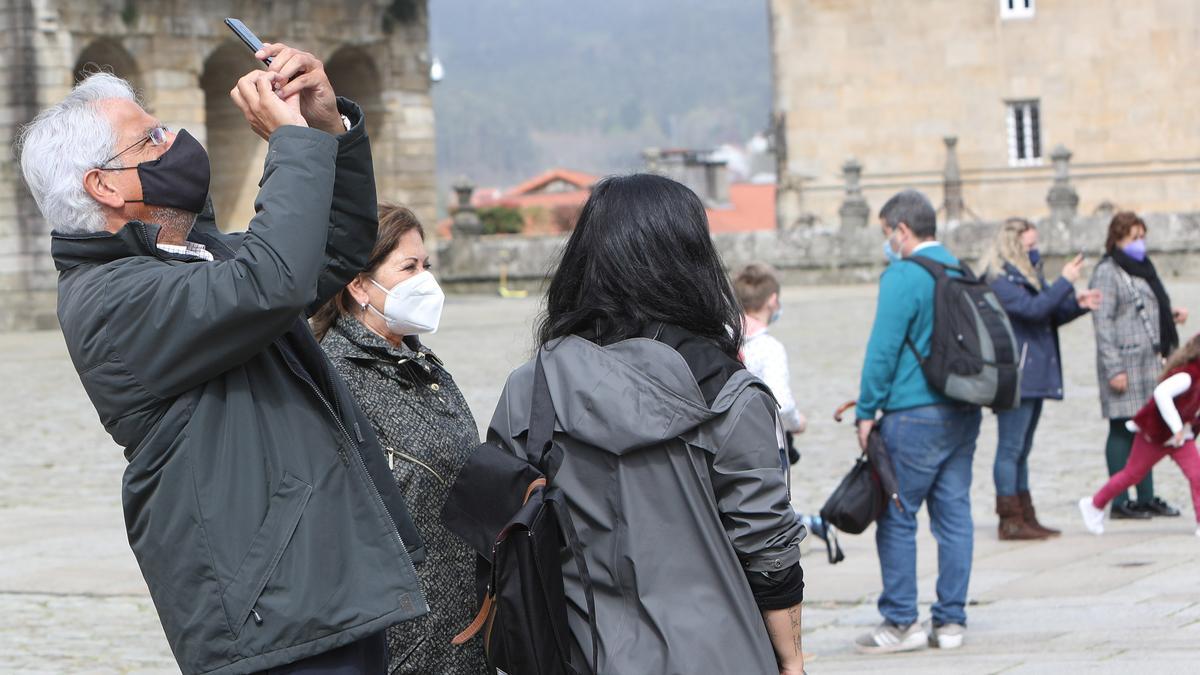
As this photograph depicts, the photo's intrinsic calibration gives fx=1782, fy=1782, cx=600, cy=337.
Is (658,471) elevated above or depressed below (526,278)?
above

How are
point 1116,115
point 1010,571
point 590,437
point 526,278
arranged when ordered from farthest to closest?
point 1116,115
point 526,278
point 1010,571
point 590,437

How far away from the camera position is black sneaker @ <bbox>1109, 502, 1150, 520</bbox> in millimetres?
10625

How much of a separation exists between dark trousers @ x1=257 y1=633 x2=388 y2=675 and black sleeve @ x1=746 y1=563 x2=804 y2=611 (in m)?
0.76

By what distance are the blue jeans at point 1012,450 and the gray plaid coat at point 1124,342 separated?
3.02ft

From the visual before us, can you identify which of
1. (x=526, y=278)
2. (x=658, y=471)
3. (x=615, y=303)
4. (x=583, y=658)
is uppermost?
(x=615, y=303)

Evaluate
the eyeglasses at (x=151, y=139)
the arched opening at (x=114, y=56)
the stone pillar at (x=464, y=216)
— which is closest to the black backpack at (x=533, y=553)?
the eyeglasses at (x=151, y=139)

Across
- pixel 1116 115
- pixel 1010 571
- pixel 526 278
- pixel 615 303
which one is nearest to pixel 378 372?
pixel 615 303

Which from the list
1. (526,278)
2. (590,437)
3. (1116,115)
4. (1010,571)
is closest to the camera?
(590,437)

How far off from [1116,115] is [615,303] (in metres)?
48.5

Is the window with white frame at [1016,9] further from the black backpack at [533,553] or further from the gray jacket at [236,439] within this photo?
the gray jacket at [236,439]

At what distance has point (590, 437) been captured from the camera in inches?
138

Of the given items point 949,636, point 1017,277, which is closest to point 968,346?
point 949,636

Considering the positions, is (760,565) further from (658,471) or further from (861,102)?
(861,102)

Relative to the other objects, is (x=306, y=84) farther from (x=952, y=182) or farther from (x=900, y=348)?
(x=952, y=182)
